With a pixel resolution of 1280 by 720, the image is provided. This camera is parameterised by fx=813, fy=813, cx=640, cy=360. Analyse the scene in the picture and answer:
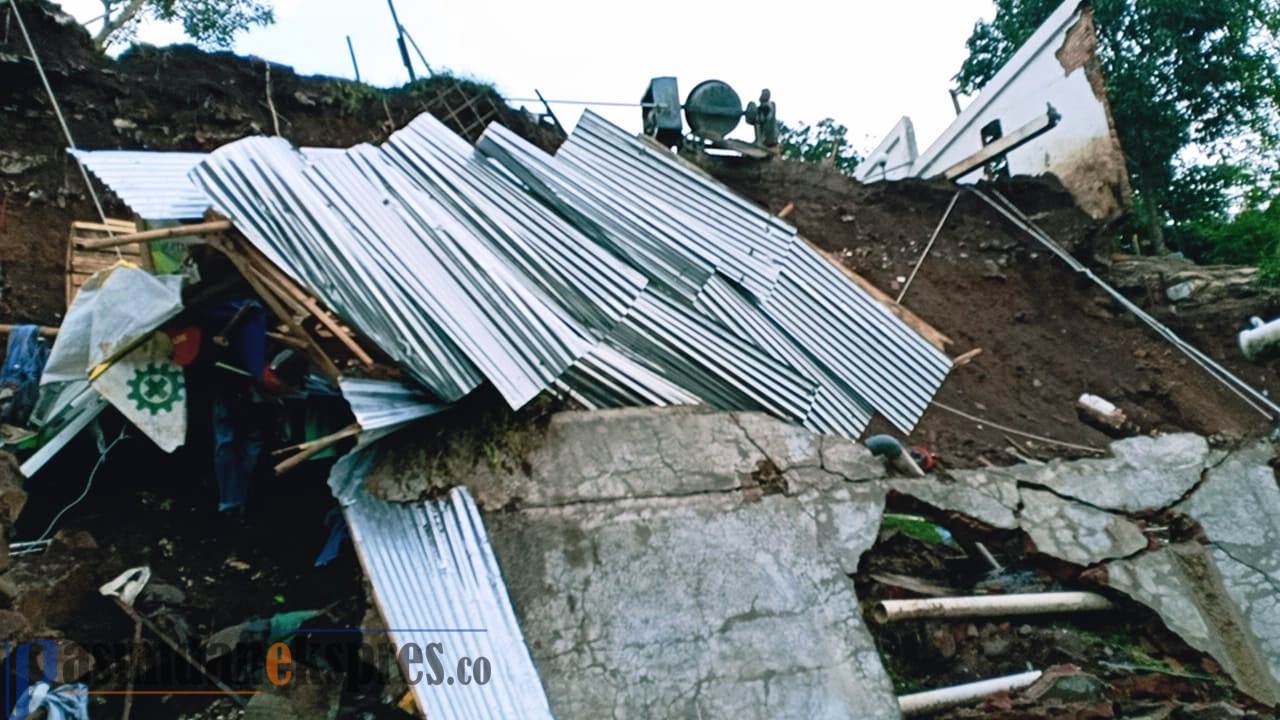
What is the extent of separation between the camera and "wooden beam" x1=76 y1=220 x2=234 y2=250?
427 cm

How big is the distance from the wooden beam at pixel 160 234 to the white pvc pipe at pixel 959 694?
4.51 meters

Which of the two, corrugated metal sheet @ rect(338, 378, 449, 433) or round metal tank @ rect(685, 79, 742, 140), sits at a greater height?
round metal tank @ rect(685, 79, 742, 140)

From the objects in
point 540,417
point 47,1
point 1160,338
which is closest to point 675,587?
point 540,417

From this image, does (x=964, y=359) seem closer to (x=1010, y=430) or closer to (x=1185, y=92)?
(x=1010, y=430)

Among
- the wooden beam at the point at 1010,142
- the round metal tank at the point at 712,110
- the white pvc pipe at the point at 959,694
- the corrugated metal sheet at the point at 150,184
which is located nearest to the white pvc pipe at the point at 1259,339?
the wooden beam at the point at 1010,142

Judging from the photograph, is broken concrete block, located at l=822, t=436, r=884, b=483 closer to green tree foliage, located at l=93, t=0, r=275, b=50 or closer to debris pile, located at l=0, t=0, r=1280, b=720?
debris pile, located at l=0, t=0, r=1280, b=720

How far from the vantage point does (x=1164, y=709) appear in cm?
447

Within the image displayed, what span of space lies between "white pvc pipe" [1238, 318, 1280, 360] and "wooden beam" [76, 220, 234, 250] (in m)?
8.44

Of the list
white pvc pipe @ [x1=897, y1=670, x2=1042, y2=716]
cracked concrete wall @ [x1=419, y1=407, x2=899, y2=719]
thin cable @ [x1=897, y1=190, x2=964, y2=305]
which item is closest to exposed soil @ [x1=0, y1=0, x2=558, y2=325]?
thin cable @ [x1=897, y1=190, x2=964, y2=305]

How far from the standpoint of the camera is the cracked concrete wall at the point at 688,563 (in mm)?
4152

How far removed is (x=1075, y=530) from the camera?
5172 millimetres

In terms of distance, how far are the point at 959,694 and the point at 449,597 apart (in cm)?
276

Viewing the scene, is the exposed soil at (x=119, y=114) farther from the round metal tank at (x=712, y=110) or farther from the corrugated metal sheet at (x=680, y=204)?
the corrugated metal sheet at (x=680, y=204)

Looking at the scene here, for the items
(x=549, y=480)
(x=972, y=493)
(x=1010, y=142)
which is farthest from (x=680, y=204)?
(x=1010, y=142)
